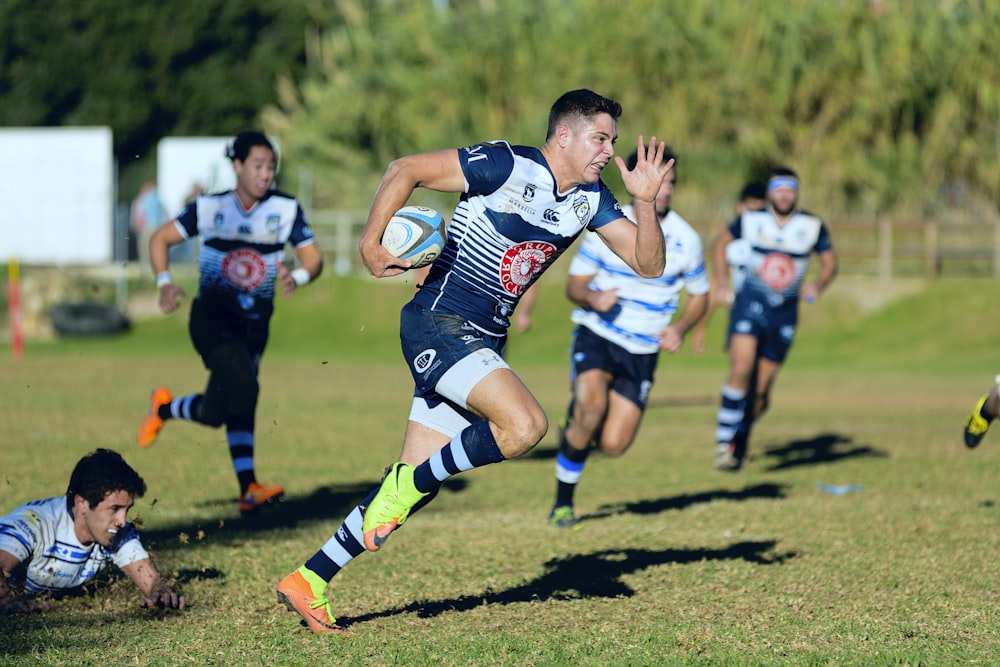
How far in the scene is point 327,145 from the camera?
39438mm

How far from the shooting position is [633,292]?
990 centimetres

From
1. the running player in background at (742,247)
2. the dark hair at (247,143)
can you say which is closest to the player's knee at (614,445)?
the running player in background at (742,247)

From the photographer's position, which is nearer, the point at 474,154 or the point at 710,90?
the point at 474,154

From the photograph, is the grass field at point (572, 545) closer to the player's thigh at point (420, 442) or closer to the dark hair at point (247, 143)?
the player's thigh at point (420, 442)

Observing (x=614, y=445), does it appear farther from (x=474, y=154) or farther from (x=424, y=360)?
(x=474, y=154)

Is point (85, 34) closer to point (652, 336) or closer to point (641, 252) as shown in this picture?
point (652, 336)

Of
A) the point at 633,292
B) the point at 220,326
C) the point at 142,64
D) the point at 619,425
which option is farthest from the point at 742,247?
the point at 142,64

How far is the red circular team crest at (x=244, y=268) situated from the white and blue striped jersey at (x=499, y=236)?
11.0 ft

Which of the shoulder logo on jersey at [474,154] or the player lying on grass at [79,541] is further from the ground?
the shoulder logo on jersey at [474,154]

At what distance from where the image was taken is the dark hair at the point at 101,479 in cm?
613

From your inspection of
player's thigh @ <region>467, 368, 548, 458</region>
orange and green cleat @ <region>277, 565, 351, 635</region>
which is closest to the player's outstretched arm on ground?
orange and green cleat @ <region>277, 565, 351, 635</region>

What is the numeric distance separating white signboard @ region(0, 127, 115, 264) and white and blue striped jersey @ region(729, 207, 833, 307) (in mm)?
26272

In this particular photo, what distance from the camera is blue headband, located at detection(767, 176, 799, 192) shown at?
1239 cm

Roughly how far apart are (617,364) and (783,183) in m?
3.51
